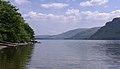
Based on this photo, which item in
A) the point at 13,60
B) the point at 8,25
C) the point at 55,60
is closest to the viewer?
the point at 13,60

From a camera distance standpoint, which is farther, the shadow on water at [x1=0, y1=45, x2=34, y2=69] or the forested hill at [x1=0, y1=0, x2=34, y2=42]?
the forested hill at [x1=0, y1=0, x2=34, y2=42]

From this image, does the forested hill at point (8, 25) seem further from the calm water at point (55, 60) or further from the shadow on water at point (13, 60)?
the shadow on water at point (13, 60)

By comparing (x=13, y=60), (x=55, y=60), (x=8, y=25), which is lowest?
(x=55, y=60)

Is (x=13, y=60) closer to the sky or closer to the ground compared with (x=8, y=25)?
closer to the ground

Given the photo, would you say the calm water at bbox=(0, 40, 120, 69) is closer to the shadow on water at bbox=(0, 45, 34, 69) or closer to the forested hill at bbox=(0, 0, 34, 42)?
Answer: the shadow on water at bbox=(0, 45, 34, 69)

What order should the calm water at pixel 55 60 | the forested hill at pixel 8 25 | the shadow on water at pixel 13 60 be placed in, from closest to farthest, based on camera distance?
the shadow on water at pixel 13 60 < the calm water at pixel 55 60 < the forested hill at pixel 8 25

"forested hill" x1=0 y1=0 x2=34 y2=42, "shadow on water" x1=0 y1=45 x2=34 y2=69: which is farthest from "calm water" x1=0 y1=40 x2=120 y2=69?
"forested hill" x1=0 y1=0 x2=34 y2=42

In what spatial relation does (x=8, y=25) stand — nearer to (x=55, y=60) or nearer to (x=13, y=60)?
(x=55, y=60)

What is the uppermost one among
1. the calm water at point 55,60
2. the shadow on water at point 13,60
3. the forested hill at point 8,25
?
the forested hill at point 8,25

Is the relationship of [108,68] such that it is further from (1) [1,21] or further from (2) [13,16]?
(2) [13,16]

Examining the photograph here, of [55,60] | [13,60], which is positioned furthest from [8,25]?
[13,60]

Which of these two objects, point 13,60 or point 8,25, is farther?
point 8,25

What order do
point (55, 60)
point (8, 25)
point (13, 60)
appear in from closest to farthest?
point (13, 60)
point (55, 60)
point (8, 25)

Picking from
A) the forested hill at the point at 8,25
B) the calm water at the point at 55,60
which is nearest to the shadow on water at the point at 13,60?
the calm water at the point at 55,60
